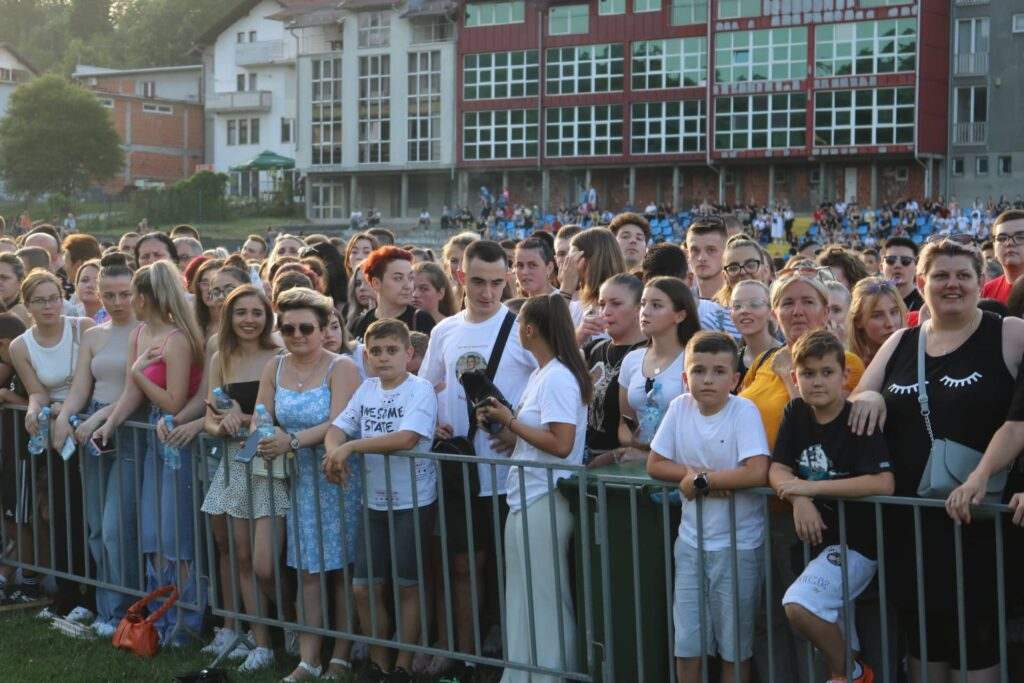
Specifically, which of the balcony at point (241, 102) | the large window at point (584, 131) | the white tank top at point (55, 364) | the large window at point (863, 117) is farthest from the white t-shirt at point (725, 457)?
the balcony at point (241, 102)

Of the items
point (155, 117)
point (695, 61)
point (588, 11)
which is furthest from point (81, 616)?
point (155, 117)

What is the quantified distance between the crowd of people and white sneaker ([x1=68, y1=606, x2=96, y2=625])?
0.02 m

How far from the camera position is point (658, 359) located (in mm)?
6812

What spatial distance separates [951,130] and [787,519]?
5976 cm

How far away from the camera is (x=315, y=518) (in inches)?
284

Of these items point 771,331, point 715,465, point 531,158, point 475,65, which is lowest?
point 715,465

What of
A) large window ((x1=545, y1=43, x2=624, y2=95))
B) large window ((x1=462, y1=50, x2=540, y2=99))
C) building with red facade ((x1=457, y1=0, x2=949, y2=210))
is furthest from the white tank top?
large window ((x1=462, y1=50, x2=540, y2=99))

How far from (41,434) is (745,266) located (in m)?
4.41

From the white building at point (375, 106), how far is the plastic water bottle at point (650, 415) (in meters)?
65.9

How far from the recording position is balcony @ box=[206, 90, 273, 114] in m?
82.8

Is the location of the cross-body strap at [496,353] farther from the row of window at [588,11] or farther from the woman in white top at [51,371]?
the row of window at [588,11]

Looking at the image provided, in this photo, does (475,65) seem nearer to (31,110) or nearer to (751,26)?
(751,26)

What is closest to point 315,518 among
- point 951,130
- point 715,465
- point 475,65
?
point 715,465

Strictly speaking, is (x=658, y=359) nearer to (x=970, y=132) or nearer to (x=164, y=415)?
(x=164, y=415)
